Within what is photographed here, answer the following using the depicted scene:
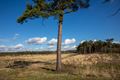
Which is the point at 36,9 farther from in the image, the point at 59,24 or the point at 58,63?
the point at 58,63

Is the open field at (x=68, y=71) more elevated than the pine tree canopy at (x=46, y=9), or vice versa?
the pine tree canopy at (x=46, y=9)

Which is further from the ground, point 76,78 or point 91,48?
point 91,48

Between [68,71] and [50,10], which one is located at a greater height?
[50,10]

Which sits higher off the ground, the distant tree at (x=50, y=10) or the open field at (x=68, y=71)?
the distant tree at (x=50, y=10)

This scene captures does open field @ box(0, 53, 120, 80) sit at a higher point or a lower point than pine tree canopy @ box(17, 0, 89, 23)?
lower

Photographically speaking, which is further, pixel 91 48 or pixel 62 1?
pixel 91 48

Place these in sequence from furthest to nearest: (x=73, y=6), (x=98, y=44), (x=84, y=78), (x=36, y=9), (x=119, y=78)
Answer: (x=98, y=44), (x=73, y=6), (x=36, y=9), (x=84, y=78), (x=119, y=78)

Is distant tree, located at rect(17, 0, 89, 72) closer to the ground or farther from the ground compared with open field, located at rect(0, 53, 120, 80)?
farther from the ground

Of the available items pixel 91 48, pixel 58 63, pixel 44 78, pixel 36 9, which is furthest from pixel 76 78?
pixel 91 48

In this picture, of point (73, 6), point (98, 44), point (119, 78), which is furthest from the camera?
point (98, 44)

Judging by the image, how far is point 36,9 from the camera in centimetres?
2030

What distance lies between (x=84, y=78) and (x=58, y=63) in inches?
253

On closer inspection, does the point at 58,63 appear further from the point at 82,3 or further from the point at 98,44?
the point at 98,44

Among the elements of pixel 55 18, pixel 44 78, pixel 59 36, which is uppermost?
pixel 55 18
